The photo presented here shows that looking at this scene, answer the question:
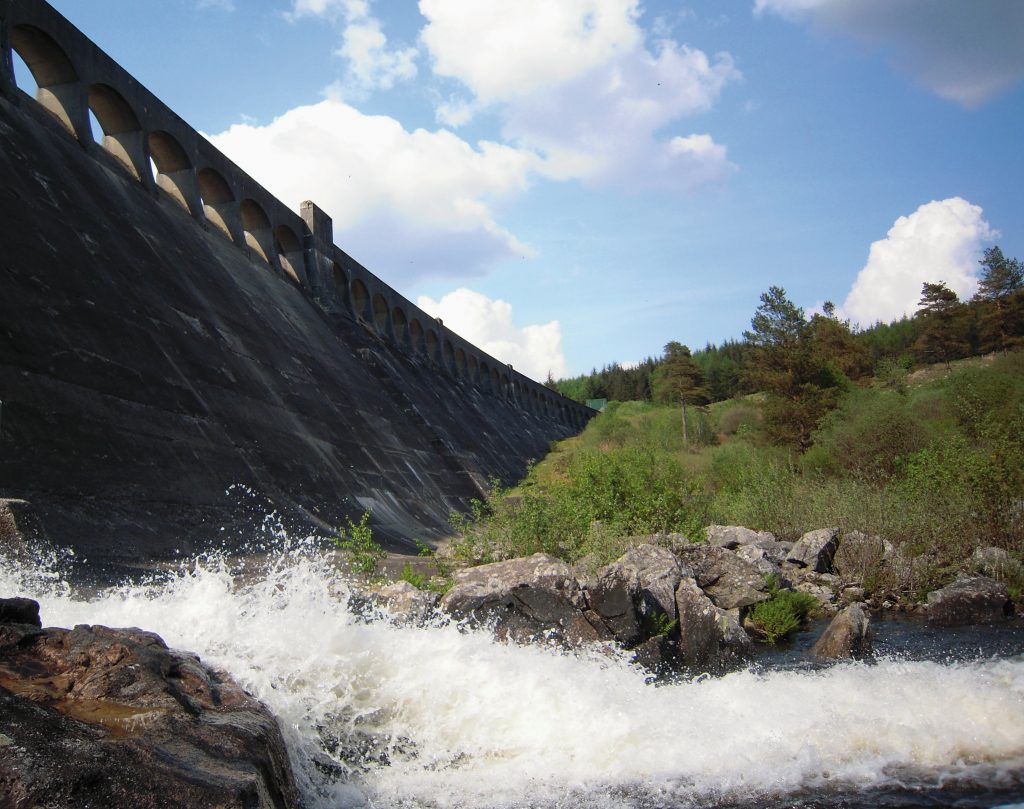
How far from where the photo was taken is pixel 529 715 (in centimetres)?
543

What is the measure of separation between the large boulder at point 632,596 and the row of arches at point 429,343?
55.7 feet

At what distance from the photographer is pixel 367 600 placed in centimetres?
730

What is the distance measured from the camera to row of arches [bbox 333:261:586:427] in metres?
A: 24.7

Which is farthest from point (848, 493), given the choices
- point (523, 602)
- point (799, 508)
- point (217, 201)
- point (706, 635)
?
point (217, 201)

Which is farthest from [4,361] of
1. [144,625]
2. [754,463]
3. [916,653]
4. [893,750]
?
[754,463]

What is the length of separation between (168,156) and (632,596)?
14266 mm

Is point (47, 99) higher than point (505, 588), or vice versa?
point (47, 99)

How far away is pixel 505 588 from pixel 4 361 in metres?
5.56

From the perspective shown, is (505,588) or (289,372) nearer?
(505,588)

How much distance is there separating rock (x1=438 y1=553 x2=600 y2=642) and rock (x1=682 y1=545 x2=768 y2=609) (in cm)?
258

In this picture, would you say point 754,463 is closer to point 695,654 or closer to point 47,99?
point 695,654

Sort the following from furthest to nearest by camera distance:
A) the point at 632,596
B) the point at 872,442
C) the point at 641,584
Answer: the point at 872,442, the point at 641,584, the point at 632,596

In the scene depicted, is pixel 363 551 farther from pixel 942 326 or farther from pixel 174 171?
pixel 942 326

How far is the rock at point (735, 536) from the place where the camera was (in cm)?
1264
